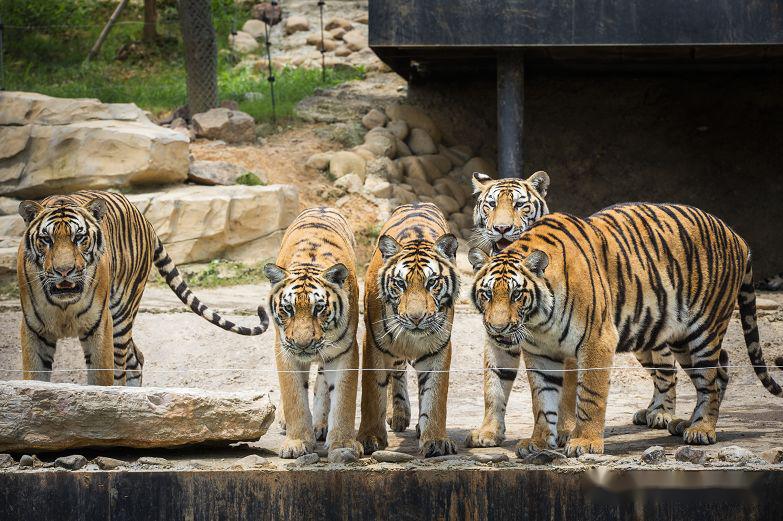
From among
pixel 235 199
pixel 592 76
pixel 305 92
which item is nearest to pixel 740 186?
pixel 592 76

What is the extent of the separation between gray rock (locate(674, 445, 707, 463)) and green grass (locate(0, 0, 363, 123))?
31.4ft

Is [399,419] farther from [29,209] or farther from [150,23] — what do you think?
[150,23]

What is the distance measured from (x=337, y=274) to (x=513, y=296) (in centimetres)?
99

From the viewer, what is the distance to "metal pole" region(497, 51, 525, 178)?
41.4 feet

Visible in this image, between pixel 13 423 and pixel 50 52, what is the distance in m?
13.4

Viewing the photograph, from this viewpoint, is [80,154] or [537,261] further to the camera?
[80,154]

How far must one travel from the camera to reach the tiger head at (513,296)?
20.3 ft

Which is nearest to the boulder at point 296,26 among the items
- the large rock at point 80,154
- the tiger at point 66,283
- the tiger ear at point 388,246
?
the large rock at point 80,154

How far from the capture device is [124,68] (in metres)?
18.7

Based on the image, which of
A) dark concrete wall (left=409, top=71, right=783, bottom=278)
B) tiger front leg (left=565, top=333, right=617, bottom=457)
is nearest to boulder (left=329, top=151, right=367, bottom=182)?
dark concrete wall (left=409, top=71, right=783, bottom=278)

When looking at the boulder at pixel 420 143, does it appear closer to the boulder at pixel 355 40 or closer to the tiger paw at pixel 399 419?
the boulder at pixel 355 40

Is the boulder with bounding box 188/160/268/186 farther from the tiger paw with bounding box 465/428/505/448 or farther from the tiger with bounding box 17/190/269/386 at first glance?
the tiger paw with bounding box 465/428/505/448

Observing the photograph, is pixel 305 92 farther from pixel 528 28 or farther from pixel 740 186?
pixel 740 186

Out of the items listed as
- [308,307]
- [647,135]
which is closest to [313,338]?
[308,307]
